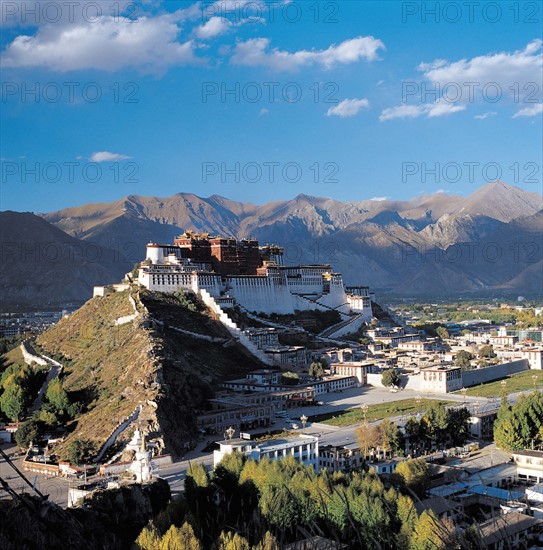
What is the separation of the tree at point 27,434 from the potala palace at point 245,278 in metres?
19.7

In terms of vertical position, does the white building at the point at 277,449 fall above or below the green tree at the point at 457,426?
above

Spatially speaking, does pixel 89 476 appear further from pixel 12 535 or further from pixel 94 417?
pixel 12 535

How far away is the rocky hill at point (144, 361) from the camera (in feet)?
120

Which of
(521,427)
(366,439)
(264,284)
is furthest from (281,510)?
(264,284)

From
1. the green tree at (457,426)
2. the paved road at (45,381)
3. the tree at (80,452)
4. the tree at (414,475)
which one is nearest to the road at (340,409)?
the green tree at (457,426)

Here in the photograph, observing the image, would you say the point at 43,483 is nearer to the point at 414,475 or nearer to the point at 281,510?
the point at 281,510

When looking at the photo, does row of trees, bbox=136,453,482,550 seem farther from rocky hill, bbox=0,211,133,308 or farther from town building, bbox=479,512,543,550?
rocky hill, bbox=0,211,133,308

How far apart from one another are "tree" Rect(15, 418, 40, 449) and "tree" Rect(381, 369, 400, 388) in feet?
78.0

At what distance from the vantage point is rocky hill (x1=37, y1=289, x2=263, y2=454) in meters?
36.7

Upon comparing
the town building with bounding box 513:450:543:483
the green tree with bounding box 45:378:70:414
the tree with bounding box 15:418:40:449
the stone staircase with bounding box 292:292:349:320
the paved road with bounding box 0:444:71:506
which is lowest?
the town building with bounding box 513:450:543:483

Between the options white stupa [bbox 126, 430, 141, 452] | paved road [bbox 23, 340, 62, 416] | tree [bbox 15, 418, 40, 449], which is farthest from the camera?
paved road [bbox 23, 340, 62, 416]

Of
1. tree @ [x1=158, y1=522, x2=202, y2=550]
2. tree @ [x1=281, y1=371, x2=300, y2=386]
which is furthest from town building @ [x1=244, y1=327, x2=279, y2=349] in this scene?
tree @ [x1=158, y1=522, x2=202, y2=550]

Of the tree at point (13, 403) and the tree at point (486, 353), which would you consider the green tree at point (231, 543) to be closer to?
the tree at point (13, 403)

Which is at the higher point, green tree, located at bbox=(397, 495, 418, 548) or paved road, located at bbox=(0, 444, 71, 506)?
green tree, located at bbox=(397, 495, 418, 548)
